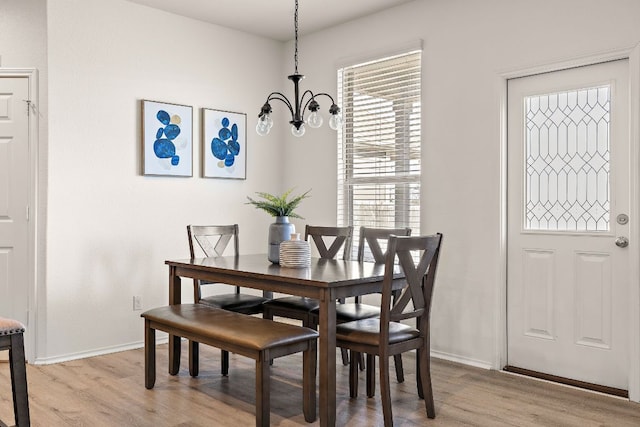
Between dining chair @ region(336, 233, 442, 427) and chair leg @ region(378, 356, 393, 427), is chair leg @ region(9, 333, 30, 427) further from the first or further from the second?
chair leg @ region(378, 356, 393, 427)

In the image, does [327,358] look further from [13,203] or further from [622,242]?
[13,203]

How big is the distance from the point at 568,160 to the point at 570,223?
0.40m

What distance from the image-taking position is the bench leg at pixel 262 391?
106 inches

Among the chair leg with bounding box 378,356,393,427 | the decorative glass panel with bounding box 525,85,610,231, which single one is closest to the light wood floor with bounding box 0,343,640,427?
the chair leg with bounding box 378,356,393,427

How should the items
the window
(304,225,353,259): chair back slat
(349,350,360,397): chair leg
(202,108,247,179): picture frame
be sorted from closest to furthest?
(349,350,360,397): chair leg
(304,225,353,259): chair back slat
the window
(202,108,247,179): picture frame

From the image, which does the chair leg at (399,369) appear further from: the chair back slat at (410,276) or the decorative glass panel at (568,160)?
the decorative glass panel at (568,160)

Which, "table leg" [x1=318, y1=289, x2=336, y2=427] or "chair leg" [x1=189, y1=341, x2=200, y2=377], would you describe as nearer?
"table leg" [x1=318, y1=289, x2=336, y2=427]

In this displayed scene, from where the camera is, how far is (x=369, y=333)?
2.85 metres

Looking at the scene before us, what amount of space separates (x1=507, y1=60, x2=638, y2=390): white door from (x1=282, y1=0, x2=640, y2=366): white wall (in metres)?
0.13

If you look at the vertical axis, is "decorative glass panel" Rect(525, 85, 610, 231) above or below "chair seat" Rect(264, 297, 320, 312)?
above

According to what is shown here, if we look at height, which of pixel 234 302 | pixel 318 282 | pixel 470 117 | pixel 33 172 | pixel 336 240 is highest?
pixel 470 117

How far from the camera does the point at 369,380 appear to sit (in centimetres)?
330

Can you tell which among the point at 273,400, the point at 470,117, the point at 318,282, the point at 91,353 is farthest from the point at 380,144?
the point at 91,353

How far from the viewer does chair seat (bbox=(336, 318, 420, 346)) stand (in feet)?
9.24
